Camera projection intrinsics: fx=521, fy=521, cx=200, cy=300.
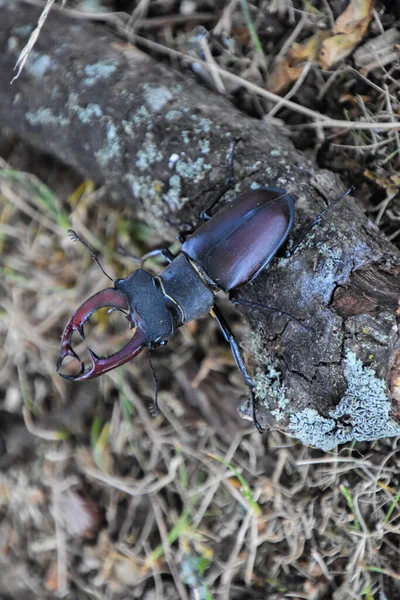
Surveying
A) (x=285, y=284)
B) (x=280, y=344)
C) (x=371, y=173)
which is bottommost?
(x=280, y=344)

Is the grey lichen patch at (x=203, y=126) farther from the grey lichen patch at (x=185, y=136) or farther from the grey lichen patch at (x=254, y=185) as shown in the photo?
the grey lichen patch at (x=254, y=185)

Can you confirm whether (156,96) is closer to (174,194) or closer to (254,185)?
(174,194)

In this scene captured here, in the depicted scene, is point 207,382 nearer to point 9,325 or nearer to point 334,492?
point 334,492

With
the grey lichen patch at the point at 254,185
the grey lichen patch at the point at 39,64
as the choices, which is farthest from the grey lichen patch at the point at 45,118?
the grey lichen patch at the point at 254,185

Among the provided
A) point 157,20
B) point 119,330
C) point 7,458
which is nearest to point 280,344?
point 119,330

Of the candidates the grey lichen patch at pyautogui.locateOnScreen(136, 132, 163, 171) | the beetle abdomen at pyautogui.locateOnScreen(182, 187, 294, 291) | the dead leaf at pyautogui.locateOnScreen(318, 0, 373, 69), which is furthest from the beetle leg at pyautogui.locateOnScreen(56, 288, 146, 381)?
the dead leaf at pyautogui.locateOnScreen(318, 0, 373, 69)

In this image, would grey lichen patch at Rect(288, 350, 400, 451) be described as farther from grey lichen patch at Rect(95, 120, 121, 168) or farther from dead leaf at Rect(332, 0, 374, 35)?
dead leaf at Rect(332, 0, 374, 35)
